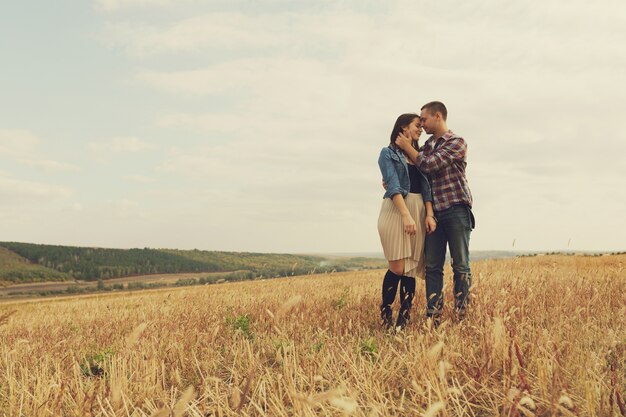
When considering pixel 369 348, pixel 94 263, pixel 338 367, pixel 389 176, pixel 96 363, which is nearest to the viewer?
pixel 338 367

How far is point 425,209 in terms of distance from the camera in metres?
6.01

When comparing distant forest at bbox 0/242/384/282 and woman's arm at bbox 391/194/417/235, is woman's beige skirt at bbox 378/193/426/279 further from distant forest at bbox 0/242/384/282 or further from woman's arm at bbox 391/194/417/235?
distant forest at bbox 0/242/384/282

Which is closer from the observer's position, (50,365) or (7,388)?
(7,388)

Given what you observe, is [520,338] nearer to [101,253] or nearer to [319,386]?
[319,386]

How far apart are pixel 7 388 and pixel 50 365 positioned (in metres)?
0.62

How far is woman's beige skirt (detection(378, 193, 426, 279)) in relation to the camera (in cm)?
574

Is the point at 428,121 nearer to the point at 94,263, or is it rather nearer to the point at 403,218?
the point at 403,218

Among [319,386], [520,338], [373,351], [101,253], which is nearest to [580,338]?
[520,338]

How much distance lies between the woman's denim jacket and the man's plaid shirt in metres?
0.12

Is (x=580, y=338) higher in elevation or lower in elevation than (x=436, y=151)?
lower

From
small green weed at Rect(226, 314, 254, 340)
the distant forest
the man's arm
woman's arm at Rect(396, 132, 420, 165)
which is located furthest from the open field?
the man's arm

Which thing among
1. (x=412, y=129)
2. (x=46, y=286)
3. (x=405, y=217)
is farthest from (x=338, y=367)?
(x=46, y=286)

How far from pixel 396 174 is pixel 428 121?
0.91 metres

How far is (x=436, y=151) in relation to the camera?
18.9ft
